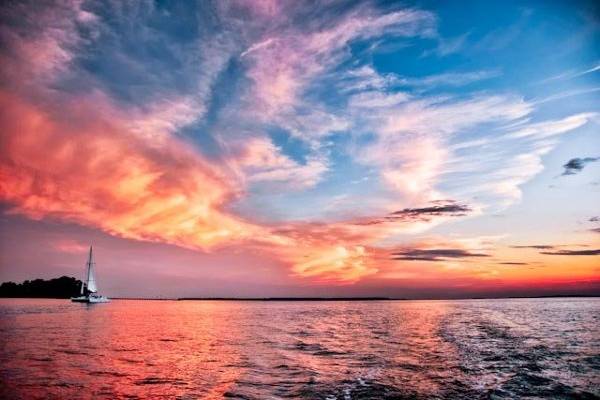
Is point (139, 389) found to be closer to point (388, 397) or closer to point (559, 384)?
point (388, 397)

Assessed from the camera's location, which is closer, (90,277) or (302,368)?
(302,368)

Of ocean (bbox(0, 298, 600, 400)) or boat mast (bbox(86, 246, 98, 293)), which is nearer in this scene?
ocean (bbox(0, 298, 600, 400))

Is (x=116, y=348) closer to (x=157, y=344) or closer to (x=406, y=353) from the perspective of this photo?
(x=157, y=344)

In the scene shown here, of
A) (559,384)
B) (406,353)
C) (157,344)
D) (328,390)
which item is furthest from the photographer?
(157,344)

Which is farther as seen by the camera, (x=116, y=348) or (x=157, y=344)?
(x=157, y=344)

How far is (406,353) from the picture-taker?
33.2 m

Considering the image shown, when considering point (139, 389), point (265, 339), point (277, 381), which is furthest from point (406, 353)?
point (139, 389)

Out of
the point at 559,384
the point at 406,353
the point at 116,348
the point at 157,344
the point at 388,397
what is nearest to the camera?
the point at 388,397

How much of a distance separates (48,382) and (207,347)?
17450 mm

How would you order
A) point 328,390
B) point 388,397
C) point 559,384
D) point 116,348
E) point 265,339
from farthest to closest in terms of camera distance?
point 265,339 → point 116,348 → point 559,384 → point 328,390 → point 388,397

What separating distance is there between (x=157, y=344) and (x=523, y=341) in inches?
1417

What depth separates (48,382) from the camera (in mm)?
21781

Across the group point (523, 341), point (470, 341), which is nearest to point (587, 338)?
point (523, 341)

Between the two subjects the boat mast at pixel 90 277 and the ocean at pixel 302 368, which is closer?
the ocean at pixel 302 368
